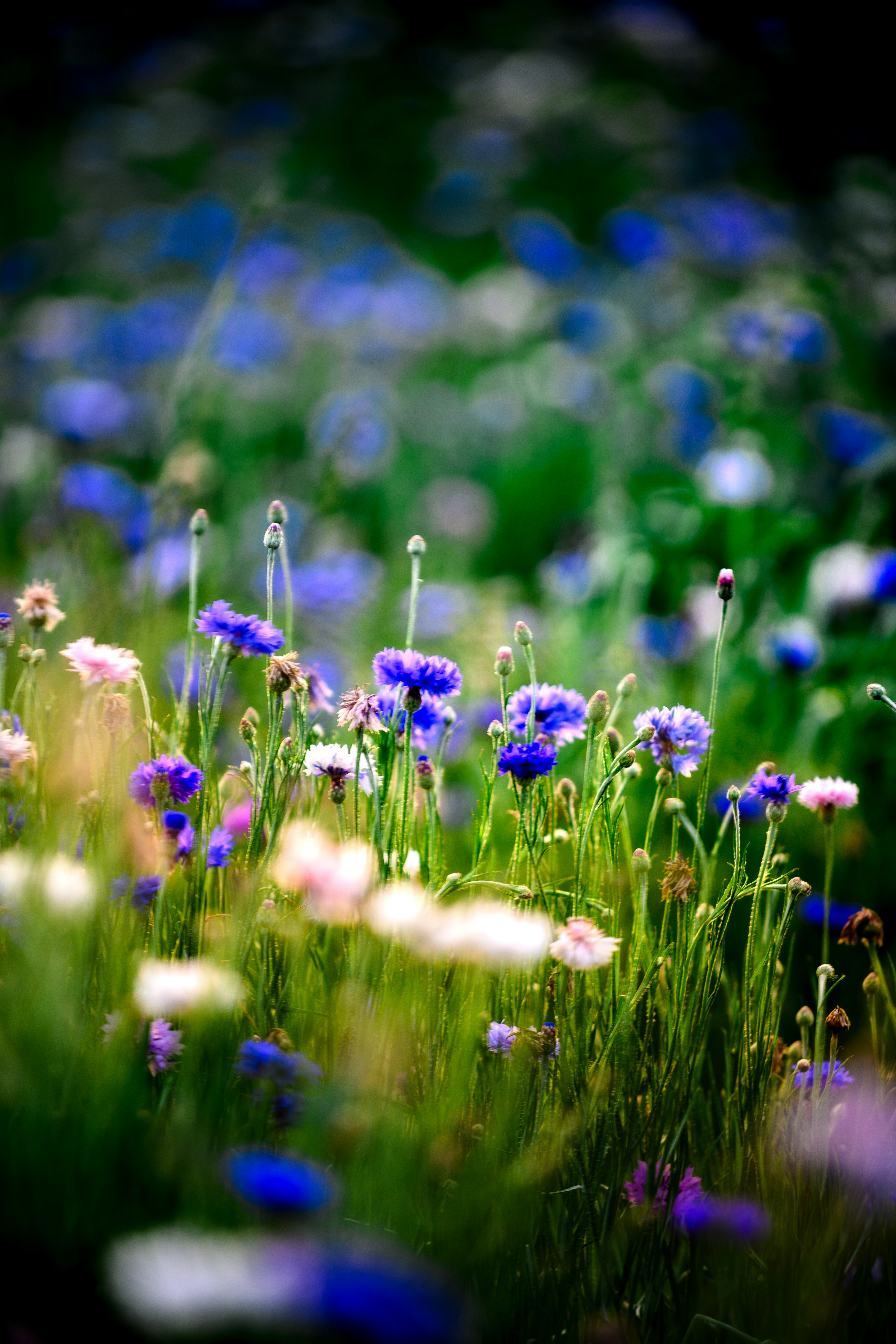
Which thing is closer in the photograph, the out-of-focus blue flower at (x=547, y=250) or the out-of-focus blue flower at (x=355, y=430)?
the out-of-focus blue flower at (x=355, y=430)

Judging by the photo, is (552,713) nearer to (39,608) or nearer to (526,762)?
(526,762)

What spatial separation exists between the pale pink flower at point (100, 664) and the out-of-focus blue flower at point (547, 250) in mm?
4779

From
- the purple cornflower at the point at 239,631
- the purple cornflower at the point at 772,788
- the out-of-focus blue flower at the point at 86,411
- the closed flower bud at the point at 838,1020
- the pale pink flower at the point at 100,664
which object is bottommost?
the out-of-focus blue flower at the point at 86,411

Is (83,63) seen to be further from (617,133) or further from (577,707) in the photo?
(577,707)

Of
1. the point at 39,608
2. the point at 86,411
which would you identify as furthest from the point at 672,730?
the point at 86,411

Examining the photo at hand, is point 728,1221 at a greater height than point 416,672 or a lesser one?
lesser

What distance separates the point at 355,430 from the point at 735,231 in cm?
349

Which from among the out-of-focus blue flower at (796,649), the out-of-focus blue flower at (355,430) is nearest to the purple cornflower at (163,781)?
the out-of-focus blue flower at (355,430)

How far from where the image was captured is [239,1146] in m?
0.81

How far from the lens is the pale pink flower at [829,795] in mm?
1139

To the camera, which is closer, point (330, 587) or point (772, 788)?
point (772, 788)

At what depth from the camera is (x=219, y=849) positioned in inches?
43.0

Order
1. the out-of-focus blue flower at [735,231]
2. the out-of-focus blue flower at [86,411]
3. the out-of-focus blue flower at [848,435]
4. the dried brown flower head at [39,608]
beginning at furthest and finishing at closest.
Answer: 1. the out-of-focus blue flower at [735,231]
2. the out-of-focus blue flower at [86,411]
3. the out-of-focus blue flower at [848,435]
4. the dried brown flower head at [39,608]

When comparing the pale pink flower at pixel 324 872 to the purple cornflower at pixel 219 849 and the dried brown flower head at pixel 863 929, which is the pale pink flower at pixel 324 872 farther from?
the dried brown flower head at pixel 863 929
